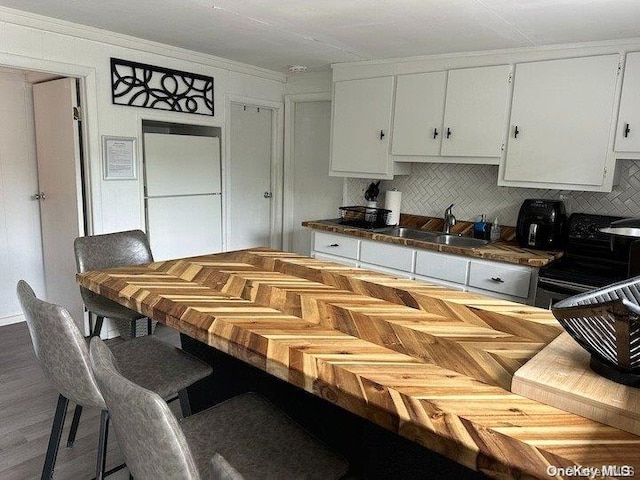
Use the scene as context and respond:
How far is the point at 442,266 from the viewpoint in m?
3.12

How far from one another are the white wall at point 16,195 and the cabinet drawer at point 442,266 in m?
3.24

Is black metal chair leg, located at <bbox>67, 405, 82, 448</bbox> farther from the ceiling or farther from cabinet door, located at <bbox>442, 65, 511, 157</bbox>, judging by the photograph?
cabinet door, located at <bbox>442, 65, 511, 157</bbox>

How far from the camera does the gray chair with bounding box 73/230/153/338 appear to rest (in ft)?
7.79

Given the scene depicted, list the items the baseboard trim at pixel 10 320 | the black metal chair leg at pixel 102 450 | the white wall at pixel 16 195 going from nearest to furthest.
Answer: the black metal chair leg at pixel 102 450 → the white wall at pixel 16 195 → the baseboard trim at pixel 10 320

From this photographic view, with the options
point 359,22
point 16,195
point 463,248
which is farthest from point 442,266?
point 16,195

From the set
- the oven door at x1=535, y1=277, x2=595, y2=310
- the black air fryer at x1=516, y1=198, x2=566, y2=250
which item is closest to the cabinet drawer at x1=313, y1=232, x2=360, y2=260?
the black air fryer at x1=516, y1=198, x2=566, y2=250

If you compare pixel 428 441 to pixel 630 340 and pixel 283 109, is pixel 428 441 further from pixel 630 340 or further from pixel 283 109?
pixel 283 109

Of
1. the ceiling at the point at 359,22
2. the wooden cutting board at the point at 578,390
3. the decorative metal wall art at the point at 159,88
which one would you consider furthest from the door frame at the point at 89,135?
the wooden cutting board at the point at 578,390

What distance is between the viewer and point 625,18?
93.5 inches

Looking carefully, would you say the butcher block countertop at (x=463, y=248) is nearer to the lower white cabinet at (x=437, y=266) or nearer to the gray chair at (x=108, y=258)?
the lower white cabinet at (x=437, y=266)

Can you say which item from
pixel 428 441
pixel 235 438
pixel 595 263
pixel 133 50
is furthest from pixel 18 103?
pixel 595 263

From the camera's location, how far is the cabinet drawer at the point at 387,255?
130 inches

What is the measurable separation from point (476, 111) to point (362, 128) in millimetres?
952

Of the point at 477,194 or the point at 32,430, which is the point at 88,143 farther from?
the point at 477,194
